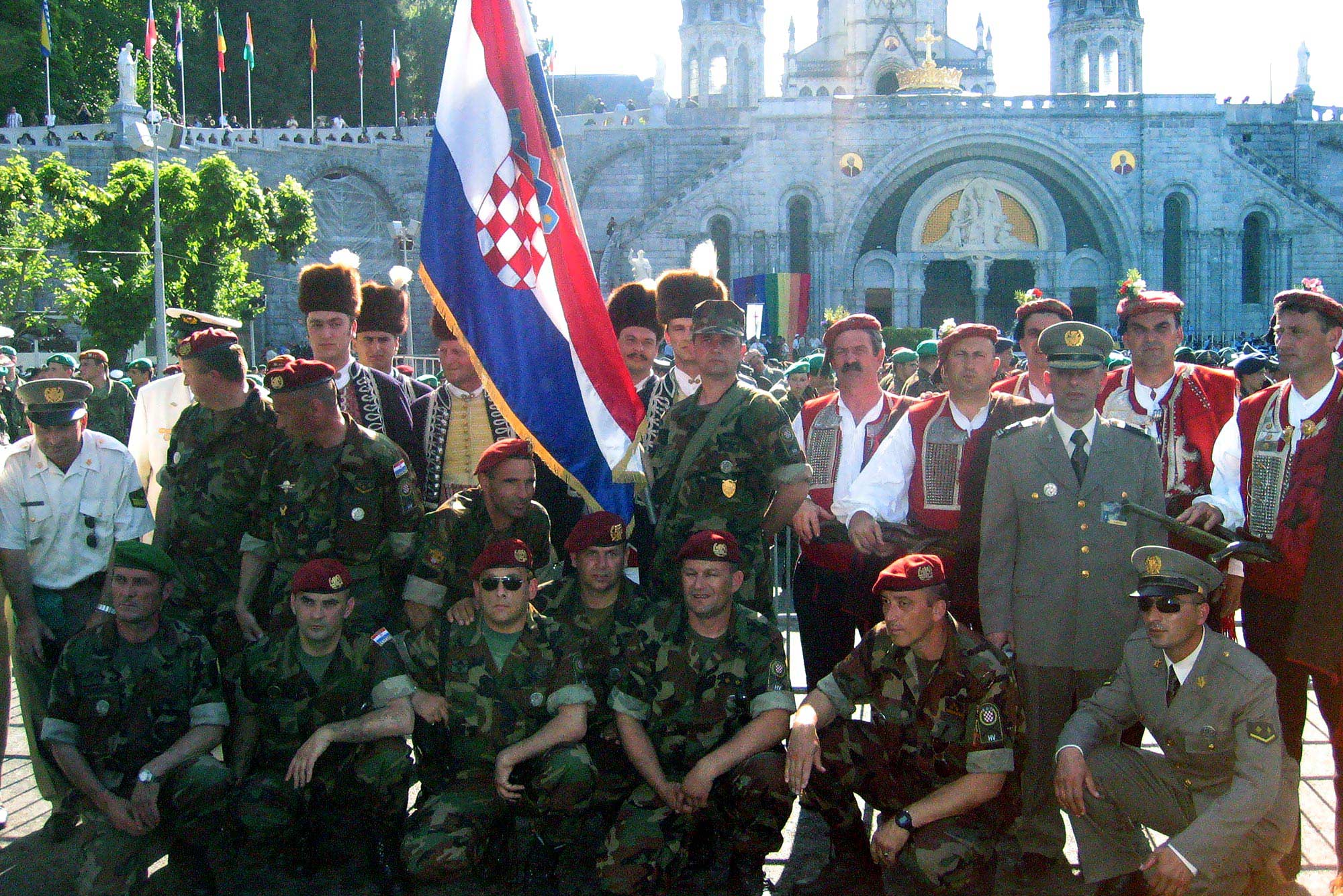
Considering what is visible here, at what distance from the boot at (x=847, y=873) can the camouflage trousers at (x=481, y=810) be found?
100 cm

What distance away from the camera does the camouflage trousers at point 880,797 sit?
4301 millimetres

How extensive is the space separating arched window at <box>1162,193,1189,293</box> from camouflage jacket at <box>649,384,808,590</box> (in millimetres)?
36540

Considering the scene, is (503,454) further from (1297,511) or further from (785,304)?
(785,304)

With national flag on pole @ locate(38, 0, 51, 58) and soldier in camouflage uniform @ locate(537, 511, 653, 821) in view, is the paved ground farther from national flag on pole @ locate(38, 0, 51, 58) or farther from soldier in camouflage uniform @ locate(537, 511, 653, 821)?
national flag on pole @ locate(38, 0, 51, 58)


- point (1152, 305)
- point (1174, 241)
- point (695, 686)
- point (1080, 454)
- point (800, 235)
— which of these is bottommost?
point (695, 686)

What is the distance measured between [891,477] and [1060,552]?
938mm

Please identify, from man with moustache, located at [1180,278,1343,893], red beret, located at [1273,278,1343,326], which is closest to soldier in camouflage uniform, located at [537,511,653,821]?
man with moustache, located at [1180,278,1343,893]

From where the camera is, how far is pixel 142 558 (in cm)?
483

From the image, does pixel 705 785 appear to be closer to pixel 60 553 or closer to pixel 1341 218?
pixel 60 553

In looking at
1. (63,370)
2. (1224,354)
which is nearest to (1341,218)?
(1224,354)

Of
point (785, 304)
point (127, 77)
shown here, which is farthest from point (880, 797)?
point (127, 77)

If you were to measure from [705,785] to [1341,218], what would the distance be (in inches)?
1600

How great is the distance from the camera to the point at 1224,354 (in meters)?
20.8

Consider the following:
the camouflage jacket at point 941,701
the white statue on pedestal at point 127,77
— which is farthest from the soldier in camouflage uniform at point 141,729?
the white statue on pedestal at point 127,77
